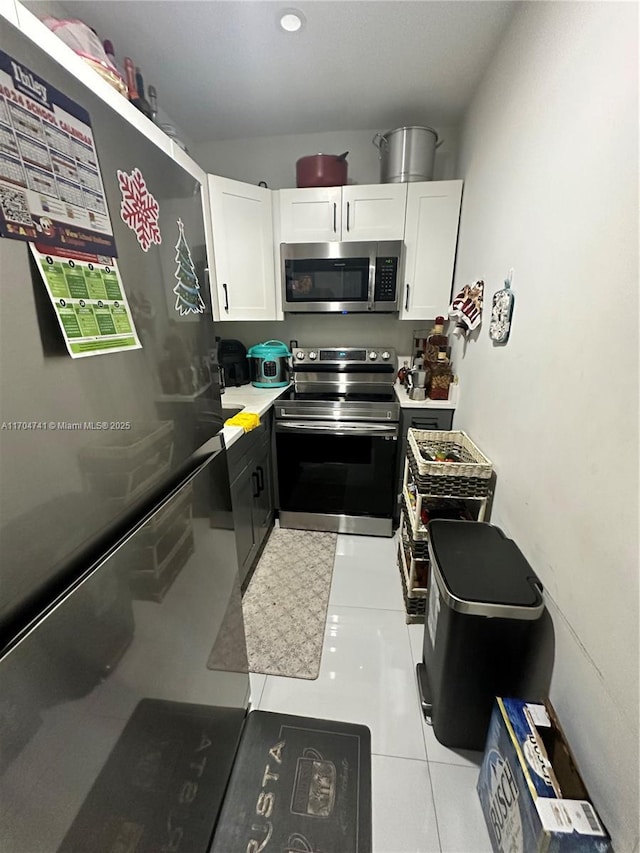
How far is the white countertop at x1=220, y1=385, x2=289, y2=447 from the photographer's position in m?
1.86

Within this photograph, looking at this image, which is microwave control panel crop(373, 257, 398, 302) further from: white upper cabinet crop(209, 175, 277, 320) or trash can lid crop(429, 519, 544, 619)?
trash can lid crop(429, 519, 544, 619)

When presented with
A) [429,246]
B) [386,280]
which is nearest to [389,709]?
[386,280]

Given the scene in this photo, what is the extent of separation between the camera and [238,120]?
7.23 ft

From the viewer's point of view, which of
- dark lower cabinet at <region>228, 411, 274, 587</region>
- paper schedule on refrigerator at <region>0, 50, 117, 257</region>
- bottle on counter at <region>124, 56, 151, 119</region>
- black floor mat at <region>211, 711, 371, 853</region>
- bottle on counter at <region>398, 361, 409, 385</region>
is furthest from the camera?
bottle on counter at <region>398, 361, 409, 385</region>

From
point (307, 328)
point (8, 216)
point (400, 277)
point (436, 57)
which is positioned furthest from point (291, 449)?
point (436, 57)

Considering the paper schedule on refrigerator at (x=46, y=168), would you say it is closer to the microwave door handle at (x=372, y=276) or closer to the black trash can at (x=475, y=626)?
the black trash can at (x=475, y=626)

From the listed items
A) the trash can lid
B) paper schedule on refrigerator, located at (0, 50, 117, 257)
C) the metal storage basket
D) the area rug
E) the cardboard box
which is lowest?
the area rug

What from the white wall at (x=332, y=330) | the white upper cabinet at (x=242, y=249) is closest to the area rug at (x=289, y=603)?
the white wall at (x=332, y=330)

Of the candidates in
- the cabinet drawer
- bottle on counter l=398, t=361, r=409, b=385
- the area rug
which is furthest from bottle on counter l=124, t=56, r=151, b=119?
the area rug

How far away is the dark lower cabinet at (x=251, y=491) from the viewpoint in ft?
5.33

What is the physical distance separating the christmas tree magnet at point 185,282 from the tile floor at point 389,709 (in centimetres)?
143

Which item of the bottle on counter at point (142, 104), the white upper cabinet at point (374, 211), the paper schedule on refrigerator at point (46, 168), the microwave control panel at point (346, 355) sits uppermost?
the bottle on counter at point (142, 104)

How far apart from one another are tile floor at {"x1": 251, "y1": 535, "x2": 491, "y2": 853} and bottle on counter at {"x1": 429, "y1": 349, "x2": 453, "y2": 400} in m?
1.09

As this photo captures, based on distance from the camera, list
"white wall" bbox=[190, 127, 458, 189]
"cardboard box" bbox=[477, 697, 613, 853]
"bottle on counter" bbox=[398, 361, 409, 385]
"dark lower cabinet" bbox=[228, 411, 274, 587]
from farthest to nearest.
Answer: "bottle on counter" bbox=[398, 361, 409, 385]
"white wall" bbox=[190, 127, 458, 189]
"dark lower cabinet" bbox=[228, 411, 274, 587]
"cardboard box" bbox=[477, 697, 613, 853]
